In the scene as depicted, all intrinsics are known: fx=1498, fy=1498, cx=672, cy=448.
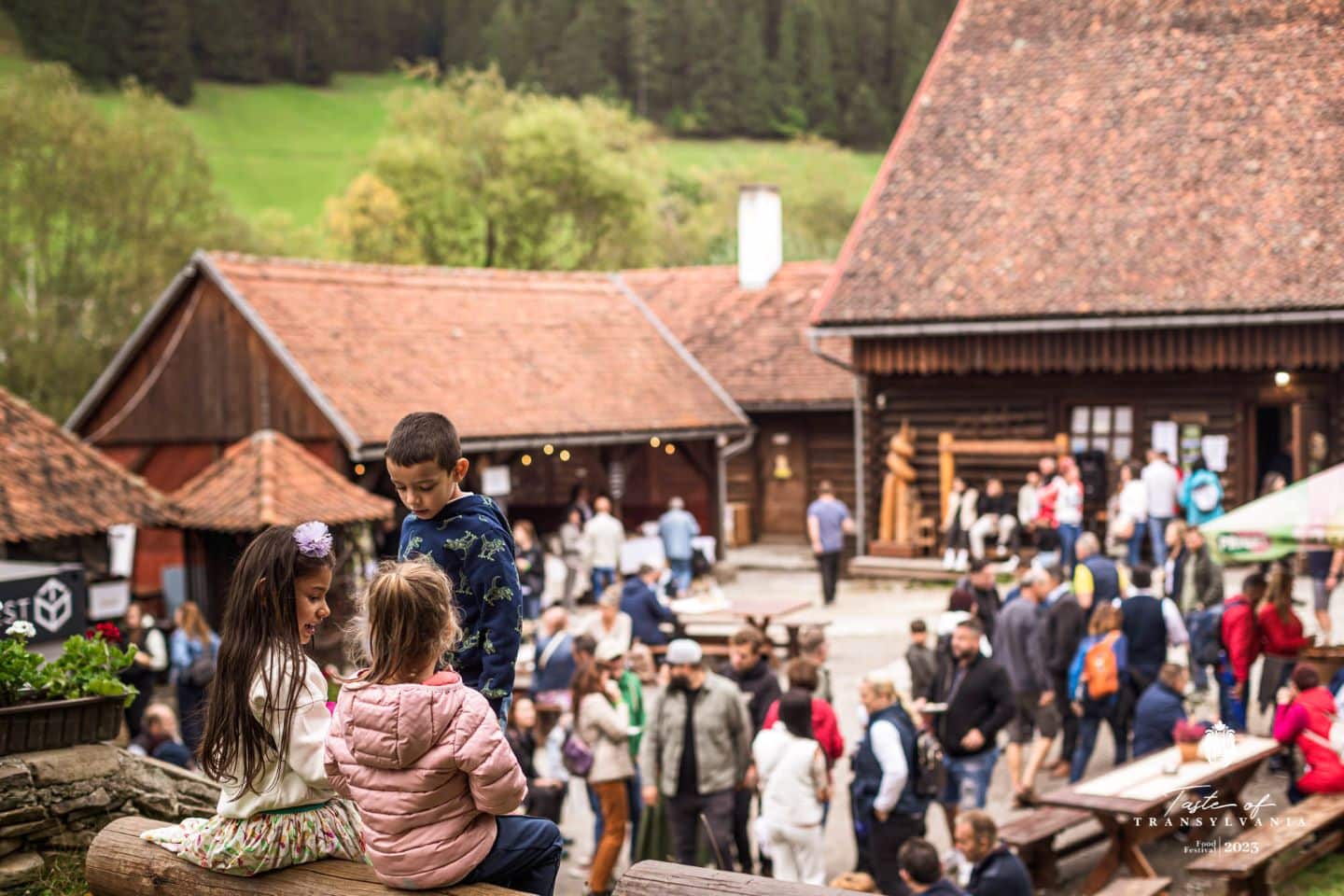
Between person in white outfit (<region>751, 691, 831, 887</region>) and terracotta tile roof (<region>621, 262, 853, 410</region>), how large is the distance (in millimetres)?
19602

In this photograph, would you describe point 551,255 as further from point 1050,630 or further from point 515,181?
point 1050,630

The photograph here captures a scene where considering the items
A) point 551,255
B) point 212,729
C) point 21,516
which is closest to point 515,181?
point 551,255

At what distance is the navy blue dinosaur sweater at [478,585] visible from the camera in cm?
450

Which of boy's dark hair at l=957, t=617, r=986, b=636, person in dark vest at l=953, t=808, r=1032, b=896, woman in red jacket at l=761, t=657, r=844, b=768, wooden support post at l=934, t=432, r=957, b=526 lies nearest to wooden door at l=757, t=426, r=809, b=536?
wooden support post at l=934, t=432, r=957, b=526

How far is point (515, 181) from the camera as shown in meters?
47.8

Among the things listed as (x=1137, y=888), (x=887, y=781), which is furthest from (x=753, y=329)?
(x=1137, y=888)

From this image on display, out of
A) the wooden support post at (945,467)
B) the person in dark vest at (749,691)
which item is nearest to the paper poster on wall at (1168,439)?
the wooden support post at (945,467)

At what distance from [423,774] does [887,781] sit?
594 centimetres

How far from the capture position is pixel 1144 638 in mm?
12367

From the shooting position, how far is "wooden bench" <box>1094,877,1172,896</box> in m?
9.01

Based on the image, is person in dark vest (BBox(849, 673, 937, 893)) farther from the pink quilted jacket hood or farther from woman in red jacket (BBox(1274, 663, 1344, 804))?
the pink quilted jacket hood

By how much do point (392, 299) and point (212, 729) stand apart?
20.7 meters

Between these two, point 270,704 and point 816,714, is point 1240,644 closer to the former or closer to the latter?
point 816,714

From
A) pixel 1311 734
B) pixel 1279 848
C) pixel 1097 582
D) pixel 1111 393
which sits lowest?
pixel 1279 848
